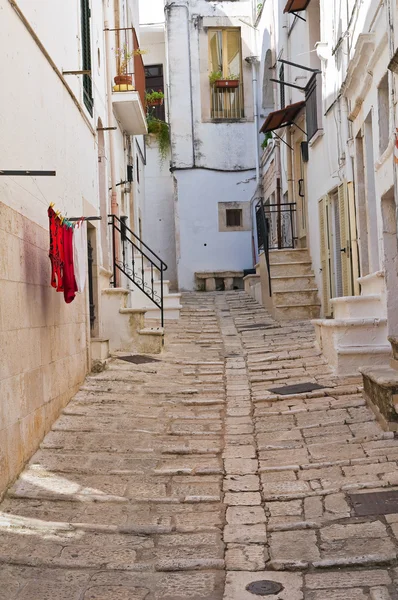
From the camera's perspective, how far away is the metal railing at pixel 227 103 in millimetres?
24656

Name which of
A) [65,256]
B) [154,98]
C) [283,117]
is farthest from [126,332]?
[154,98]

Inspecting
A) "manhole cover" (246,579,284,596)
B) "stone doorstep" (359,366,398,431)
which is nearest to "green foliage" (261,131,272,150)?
"stone doorstep" (359,366,398,431)

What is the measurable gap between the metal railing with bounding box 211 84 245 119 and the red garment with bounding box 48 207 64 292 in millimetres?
17585

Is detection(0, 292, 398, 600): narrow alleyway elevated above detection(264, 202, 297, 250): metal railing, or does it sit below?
below

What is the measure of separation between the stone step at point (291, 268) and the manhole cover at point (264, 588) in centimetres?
1245

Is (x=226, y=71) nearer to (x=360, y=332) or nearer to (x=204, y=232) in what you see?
(x=204, y=232)

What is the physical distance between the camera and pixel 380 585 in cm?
440

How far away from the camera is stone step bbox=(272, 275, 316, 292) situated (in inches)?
647

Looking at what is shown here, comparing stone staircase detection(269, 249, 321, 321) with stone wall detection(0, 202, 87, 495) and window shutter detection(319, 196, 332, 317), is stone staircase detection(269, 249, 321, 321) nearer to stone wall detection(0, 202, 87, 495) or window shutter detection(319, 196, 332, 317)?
window shutter detection(319, 196, 332, 317)

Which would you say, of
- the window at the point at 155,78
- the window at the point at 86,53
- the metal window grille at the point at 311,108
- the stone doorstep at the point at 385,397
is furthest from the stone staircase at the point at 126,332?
the window at the point at 155,78

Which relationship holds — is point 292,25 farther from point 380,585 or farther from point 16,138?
point 380,585

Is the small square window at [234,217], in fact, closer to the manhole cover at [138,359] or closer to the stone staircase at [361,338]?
the manhole cover at [138,359]

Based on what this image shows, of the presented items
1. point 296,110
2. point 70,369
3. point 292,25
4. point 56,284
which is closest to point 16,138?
point 56,284

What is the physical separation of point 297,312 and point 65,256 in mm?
8830
